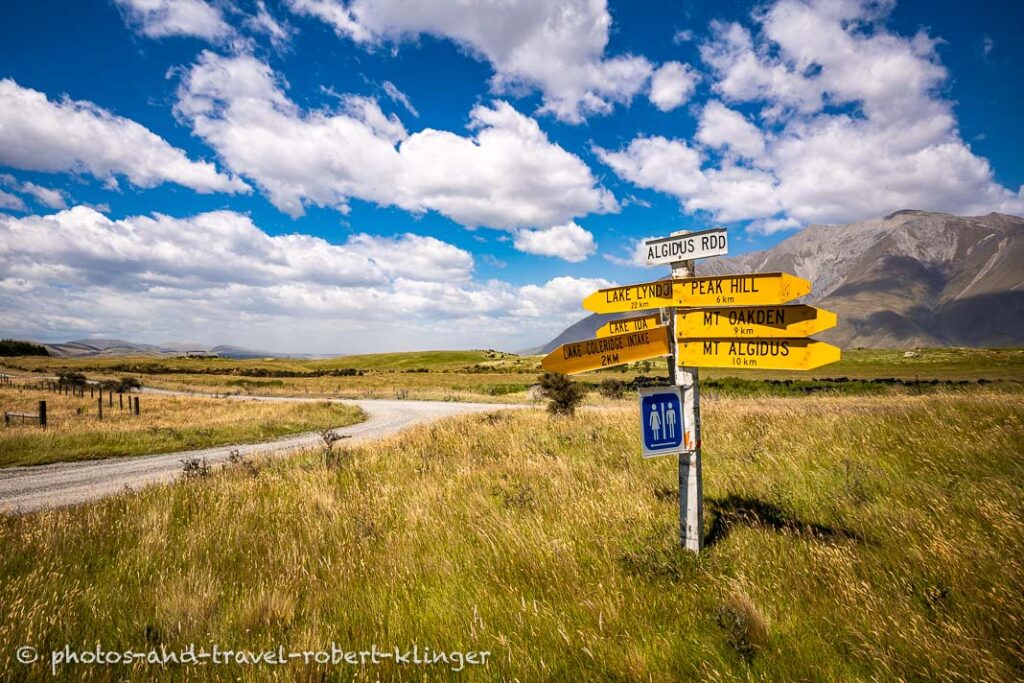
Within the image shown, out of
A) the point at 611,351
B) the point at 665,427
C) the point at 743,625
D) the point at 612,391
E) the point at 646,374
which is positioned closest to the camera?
the point at 743,625

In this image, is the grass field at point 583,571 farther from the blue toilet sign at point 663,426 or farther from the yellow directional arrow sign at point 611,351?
the yellow directional arrow sign at point 611,351

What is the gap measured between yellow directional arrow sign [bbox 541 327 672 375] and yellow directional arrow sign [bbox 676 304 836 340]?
0.21m

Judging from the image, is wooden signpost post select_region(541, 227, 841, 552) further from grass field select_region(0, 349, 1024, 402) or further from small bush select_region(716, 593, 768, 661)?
grass field select_region(0, 349, 1024, 402)

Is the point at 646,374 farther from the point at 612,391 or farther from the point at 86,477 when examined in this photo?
the point at 86,477

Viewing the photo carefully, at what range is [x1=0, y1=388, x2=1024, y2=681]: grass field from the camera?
2738mm

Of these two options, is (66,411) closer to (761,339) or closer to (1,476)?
(1,476)

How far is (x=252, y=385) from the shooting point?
220 ft

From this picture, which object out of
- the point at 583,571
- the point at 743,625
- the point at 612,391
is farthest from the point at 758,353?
the point at 612,391

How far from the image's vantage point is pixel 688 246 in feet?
14.0

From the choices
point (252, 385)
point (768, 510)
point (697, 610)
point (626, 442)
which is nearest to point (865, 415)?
point (626, 442)

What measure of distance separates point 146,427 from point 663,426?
2582 cm

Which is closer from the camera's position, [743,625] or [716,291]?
[743,625]

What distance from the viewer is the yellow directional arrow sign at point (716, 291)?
367 cm

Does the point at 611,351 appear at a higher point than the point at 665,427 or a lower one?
higher
